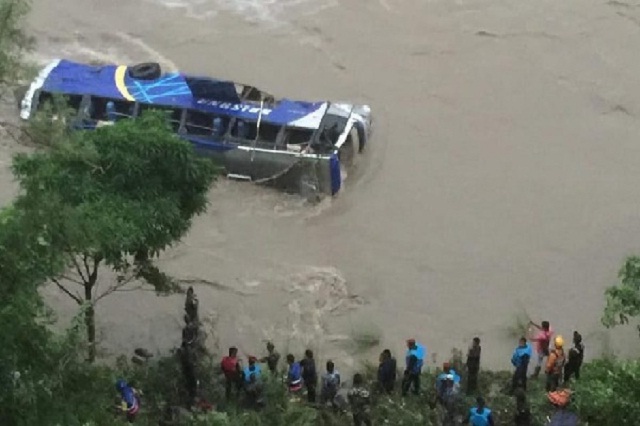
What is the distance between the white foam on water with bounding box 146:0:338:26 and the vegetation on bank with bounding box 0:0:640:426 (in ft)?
29.0

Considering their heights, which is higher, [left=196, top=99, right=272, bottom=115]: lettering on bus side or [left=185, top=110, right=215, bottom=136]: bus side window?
[left=196, top=99, right=272, bottom=115]: lettering on bus side

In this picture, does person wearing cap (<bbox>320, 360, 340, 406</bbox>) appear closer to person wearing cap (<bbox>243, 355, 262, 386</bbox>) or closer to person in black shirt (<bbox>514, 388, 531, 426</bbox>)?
person wearing cap (<bbox>243, 355, 262, 386</bbox>)

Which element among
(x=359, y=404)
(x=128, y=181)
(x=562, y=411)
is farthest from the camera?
(x=359, y=404)

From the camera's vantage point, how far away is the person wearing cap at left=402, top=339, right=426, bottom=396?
1407 cm

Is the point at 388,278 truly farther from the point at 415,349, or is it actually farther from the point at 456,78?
the point at 456,78

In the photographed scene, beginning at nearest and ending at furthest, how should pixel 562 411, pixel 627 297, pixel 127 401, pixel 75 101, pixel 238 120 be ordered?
pixel 627 297 → pixel 127 401 → pixel 562 411 → pixel 238 120 → pixel 75 101

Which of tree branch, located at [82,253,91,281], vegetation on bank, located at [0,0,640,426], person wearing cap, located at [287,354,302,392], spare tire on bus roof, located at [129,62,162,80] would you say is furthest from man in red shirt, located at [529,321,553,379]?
spare tire on bus roof, located at [129,62,162,80]

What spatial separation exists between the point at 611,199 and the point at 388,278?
177 inches

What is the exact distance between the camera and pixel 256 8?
24.7m

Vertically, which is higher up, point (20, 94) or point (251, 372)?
point (20, 94)

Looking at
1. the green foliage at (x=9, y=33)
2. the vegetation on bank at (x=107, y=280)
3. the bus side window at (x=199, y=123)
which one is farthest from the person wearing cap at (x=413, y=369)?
the green foliage at (x=9, y=33)

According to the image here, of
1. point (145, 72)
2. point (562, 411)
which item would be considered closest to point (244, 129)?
point (145, 72)

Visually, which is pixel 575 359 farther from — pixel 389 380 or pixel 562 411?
pixel 389 380

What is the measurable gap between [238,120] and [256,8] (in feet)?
20.9
